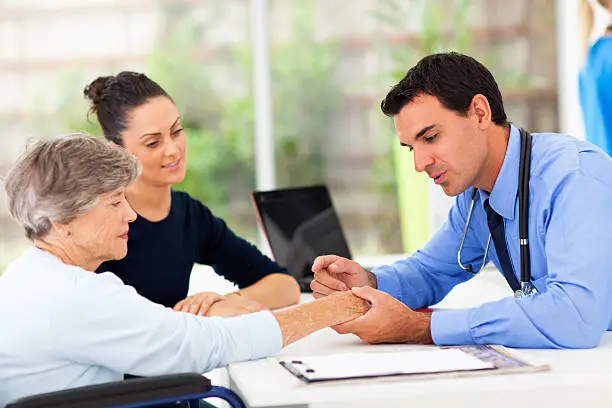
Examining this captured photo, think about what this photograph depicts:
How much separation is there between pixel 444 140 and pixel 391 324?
450mm

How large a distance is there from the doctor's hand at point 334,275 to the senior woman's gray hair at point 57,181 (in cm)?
67

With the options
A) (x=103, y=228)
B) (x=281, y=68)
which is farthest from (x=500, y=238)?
(x=281, y=68)

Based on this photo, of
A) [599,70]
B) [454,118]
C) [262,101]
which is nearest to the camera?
[454,118]

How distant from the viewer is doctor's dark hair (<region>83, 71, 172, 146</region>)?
2605 millimetres

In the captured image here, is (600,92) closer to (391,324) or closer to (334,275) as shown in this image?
(334,275)

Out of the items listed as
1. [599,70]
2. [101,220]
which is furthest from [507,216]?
[599,70]

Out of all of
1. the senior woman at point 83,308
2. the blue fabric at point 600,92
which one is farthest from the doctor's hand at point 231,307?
the blue fabric at point 600,92

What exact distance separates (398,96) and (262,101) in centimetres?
314

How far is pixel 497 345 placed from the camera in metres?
1.88

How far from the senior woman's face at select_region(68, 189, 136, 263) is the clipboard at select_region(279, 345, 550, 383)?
0.42 metres

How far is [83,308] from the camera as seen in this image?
167cm

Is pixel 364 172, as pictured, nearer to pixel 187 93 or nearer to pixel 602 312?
pixel 187 93

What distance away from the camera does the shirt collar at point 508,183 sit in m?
2.07

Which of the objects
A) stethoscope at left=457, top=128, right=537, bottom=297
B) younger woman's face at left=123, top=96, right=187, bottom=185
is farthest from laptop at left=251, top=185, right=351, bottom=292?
stethoscope at left=457, top=128, right=537, bottom=297
